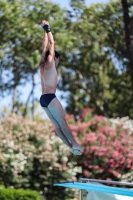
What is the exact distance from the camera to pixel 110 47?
88.7 feet

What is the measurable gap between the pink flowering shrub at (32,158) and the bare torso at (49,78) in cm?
1114

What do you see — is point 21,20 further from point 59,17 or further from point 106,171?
point 106,171

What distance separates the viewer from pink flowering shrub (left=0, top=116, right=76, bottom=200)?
15.7 metres

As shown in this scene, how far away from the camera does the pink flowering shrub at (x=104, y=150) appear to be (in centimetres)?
1742

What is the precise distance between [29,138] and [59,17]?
21.8 feet

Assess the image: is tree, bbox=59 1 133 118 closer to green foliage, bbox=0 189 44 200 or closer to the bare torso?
green foliage, bbox=0 189 44 200

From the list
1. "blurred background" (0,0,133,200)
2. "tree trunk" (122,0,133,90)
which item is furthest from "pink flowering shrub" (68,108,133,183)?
"tree trunk" (122,0,133,90)

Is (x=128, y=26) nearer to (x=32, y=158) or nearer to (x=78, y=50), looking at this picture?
(x=32, y=158)

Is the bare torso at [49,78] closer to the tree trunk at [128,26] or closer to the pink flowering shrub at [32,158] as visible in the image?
the tree trunk at [128,26]

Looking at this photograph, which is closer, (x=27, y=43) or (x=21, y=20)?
(x=21, y=20)

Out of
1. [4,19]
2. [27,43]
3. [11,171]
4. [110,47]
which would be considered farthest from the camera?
[110,47]

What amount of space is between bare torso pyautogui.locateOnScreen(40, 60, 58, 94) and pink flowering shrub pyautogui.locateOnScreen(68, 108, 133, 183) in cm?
1280

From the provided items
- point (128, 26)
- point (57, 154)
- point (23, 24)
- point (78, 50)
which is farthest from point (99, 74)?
point (128, 26)

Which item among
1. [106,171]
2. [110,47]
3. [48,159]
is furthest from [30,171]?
[110,47]
